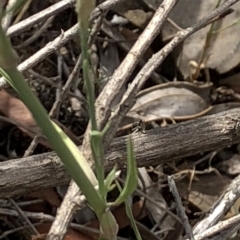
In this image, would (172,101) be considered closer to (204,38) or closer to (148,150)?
(204,38)

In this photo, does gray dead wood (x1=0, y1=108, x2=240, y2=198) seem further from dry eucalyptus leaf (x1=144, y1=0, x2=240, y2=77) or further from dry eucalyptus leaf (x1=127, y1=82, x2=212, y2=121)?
dry eucalyptus leaf (x1=144, y1=0, x2=240, y2=77)

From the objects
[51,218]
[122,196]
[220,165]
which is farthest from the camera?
[220,165]

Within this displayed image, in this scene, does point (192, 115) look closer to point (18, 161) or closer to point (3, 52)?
point (18, 161)

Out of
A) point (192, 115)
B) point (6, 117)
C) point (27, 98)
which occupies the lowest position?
point (192, 115)

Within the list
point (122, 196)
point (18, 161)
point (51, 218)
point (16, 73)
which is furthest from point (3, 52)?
point (51, 218)

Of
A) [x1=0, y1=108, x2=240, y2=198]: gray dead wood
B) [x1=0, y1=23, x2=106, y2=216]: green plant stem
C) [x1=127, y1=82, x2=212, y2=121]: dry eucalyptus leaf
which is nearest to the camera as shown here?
[x1=0, y1=23, x2=106, y2=216]: green plant stem

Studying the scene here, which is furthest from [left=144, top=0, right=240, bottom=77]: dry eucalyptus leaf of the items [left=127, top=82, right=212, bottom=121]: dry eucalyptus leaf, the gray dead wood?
the gray dead wood

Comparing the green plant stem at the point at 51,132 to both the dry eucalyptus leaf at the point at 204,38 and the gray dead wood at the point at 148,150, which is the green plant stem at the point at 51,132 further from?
the dry eucalyptus leaf at the point at 204,38
